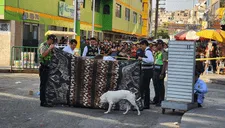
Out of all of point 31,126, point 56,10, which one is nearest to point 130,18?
point 56,10

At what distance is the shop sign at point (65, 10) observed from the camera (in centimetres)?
2756

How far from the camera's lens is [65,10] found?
2847 centimetres

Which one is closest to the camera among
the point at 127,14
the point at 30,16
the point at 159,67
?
the point at 159,67

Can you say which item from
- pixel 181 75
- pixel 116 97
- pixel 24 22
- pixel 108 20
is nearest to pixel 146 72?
pixel 181 75

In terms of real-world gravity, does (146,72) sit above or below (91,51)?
below

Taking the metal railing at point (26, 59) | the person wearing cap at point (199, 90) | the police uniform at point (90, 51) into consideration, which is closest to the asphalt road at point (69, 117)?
the person wearing cap at point (199, 90)

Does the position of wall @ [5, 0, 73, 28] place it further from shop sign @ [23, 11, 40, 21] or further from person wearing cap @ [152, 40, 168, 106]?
person wearing cap @ [152, 40, 168, 106]

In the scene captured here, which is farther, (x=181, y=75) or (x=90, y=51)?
(x=90, y=51)

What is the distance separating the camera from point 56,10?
26.9 m

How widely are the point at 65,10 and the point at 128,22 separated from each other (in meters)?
21.0

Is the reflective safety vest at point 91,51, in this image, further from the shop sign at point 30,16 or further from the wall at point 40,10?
the shop sign at point 30,16

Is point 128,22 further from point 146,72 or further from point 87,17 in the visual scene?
point 146,72

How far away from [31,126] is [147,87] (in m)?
3.42

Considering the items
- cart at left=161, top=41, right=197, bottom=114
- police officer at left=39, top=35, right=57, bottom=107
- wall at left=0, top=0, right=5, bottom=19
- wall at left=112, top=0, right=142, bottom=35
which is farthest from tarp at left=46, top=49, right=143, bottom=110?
wall at left=112, top=0, right=142, bottom=35
